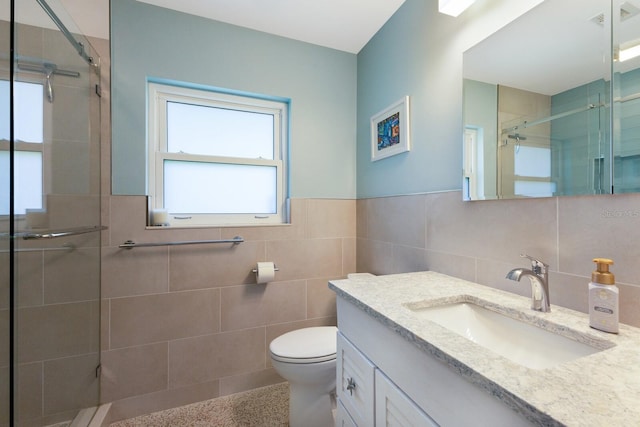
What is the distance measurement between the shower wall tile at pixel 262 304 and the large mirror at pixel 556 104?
1.30m

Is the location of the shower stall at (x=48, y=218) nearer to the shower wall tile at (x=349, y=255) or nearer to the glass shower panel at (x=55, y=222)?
the glass shower panel at (x=55, y=222)

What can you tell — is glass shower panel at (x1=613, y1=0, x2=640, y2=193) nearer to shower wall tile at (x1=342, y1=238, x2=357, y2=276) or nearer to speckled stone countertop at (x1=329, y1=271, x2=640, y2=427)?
speckled stone countertop at (x1=329, y1=271, x2=640, y2=427)

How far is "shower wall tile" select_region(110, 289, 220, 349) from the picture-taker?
60.6 inches

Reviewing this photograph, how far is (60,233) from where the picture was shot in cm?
123

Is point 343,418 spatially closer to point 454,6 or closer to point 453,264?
point 453,264

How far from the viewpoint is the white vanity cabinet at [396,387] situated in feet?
1.72

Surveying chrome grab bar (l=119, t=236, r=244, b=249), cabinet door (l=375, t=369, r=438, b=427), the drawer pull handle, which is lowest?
the drawer pull handle

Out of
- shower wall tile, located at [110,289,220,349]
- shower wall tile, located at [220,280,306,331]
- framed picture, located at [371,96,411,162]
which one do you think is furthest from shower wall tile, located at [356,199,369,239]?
shower wall tile, located at [110,289,220,349]

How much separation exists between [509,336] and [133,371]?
190 centimetres

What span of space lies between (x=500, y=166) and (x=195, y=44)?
73.3 inches

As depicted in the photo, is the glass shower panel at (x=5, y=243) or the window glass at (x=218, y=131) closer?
the glass shower panel at (x=5, y=243)

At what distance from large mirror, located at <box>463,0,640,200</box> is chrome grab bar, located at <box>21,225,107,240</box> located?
6.01 feet

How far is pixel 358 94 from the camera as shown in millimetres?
2098

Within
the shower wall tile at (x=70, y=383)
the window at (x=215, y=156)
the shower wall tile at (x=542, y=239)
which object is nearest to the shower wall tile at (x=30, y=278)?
the shower wall tile at (x=70, y=383)
